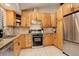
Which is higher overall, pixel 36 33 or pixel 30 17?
pixel 30 17

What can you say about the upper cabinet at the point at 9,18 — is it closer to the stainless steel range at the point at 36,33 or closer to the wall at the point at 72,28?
the stainless steel range at the point at 36,33

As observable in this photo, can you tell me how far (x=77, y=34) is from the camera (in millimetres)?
2998

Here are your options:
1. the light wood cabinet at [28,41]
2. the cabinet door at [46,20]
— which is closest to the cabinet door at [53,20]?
the cabinet door at [46,20]

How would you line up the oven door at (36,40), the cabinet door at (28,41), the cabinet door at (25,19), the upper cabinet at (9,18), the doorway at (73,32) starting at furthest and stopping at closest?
the cabinet door at (25,19), the oven door at (36,40), the cabinet door at (28,41), the upper cabinet at (9,18), the doorway at (73,32)

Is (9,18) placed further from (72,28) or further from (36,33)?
(72,28)

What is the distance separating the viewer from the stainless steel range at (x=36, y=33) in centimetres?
711

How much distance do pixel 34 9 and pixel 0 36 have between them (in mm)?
4271

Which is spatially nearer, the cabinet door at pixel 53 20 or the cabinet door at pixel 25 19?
the cabinet door at pixel 25 19

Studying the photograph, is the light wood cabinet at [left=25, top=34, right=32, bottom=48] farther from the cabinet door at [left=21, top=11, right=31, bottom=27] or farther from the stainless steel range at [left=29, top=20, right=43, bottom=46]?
the cabinet door at [left=21, top=11, right=31, bottom=27]

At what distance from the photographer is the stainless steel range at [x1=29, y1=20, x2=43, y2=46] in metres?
7.11

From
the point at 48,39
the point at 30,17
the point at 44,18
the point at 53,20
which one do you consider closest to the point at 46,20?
the point at 44,18

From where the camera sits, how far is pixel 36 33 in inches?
291

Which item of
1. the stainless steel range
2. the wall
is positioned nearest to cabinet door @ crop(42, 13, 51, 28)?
the stainless steel range

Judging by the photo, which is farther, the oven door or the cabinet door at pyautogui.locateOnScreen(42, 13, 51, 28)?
the cabinet door at pyautogui.locateOnScreen(42, 13, 51, 28)
